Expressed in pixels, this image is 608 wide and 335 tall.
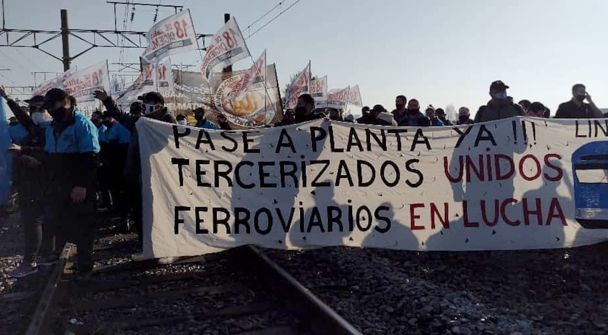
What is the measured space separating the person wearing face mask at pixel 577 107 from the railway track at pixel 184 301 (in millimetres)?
4311

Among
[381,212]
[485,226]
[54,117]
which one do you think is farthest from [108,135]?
[485,226]

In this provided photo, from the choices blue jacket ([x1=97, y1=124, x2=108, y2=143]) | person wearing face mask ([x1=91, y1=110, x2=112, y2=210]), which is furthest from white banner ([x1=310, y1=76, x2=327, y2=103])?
blue jacket ([x1=97, y1=124, x2=108, y2=143])

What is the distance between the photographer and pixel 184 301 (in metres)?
5.02

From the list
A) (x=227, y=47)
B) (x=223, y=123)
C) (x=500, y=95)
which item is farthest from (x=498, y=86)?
(x=227, y=47)

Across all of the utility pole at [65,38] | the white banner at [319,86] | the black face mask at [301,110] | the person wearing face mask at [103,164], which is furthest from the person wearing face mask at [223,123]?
the white banner at [319,86]

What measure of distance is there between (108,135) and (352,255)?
5.29m

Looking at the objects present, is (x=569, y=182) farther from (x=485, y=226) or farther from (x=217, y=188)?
(x=217, y=188)

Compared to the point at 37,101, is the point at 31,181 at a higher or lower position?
lower

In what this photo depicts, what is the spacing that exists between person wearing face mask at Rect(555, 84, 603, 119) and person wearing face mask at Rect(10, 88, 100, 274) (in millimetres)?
5626

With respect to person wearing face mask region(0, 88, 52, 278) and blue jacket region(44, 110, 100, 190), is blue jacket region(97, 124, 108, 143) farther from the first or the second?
blue jacket region(44, 110, 100, 190)

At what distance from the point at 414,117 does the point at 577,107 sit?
87.4 inches

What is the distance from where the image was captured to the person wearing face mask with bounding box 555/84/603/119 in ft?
24.2

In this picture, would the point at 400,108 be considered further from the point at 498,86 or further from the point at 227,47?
the point at 227,47

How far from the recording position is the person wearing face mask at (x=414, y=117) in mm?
8578
